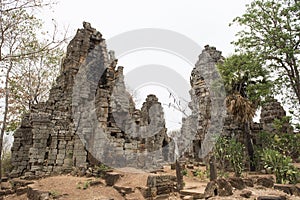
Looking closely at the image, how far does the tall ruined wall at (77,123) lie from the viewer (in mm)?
13500

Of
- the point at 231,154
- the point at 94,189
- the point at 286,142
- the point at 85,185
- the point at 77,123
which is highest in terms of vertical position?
the point at 77,123

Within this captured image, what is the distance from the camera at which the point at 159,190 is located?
915cm

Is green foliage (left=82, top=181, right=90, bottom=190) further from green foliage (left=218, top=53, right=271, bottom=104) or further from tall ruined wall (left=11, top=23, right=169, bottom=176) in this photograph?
green foliage (left=218, top=53, right=271, bottom=104)

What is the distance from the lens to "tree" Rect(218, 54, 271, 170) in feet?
49.6

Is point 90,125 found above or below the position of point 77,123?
below

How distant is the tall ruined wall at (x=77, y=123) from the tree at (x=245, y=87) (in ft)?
20.0

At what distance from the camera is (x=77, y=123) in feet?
47.6

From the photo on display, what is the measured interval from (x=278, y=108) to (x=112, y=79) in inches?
609

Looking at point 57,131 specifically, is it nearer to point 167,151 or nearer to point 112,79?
point 112,79

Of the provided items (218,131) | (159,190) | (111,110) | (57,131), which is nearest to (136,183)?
(159,190)

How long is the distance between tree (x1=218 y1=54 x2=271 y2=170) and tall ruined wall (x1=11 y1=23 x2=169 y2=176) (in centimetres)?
610

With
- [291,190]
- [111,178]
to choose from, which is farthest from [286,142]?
[111,178]

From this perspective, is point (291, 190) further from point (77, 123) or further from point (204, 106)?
point (204, 106)

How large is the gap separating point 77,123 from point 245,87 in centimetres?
1222
